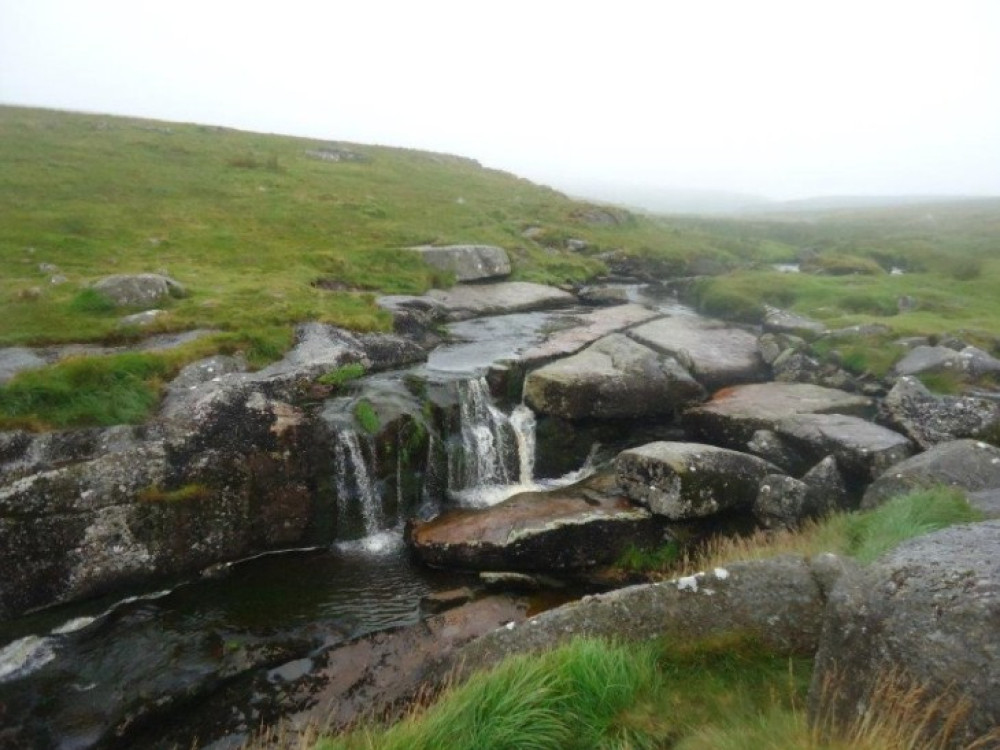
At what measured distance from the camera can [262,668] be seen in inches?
495

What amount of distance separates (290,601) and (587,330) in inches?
734

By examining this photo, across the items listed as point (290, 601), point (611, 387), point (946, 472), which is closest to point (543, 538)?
point (290, 601)

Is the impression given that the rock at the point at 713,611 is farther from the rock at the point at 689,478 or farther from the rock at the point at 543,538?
the rock at the point at 689,478

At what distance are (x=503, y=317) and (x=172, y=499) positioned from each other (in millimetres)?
19929

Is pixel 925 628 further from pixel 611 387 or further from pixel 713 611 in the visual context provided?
pixel 611 387

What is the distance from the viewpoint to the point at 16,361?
1817 cm

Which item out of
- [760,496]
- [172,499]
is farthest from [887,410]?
[172,499]

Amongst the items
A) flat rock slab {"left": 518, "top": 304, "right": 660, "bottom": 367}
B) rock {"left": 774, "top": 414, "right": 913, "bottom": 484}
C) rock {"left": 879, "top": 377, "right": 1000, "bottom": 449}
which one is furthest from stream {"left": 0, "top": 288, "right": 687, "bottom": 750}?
rock {"left": 879, "top": 377, "right": 1000, "bottom": 449}

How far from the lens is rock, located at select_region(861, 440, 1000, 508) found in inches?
525

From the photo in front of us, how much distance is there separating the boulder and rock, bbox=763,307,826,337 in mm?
16019

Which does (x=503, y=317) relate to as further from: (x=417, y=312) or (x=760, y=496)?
(x=760, y=496)

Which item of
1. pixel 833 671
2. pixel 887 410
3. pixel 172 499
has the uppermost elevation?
pixel 833 671

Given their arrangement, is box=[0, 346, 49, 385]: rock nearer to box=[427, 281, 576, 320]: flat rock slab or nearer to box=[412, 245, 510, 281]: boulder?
box=[427, 281, 576, 320]: flat rock slab

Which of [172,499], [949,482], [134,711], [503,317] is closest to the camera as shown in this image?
A: [134,711]
